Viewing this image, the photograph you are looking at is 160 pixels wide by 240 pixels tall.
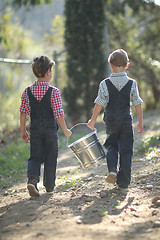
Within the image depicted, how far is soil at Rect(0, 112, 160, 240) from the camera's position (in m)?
2.67

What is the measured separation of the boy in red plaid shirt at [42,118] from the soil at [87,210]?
0.31m

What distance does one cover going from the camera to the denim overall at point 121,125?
12.4 ft

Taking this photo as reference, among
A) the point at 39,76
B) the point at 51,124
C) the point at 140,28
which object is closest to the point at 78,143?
the point at 51,124

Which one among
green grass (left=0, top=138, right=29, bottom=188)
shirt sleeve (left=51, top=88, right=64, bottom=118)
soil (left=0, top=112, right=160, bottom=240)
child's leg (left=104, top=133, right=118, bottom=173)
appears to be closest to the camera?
soil (left=0, top=112, right=160, bottom=240)

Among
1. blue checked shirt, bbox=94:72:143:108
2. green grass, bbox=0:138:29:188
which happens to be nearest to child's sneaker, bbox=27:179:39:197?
blue checked shirt, bbox=94:72:143:108

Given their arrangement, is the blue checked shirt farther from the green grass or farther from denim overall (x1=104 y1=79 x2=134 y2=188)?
the green grass

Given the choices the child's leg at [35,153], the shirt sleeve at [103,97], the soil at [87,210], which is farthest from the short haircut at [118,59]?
the soil at [87,210]

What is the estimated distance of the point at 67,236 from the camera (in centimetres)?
256

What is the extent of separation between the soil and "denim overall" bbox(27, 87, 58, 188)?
0.92ft

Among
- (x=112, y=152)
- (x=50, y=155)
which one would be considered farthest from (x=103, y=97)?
(x=50, y=155)

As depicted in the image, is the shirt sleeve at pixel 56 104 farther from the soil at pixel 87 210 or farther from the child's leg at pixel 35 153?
the soil at pixel 87 210

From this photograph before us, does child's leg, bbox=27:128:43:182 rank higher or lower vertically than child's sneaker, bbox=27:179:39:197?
higher

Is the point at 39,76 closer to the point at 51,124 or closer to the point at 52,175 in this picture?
the point at 51,124

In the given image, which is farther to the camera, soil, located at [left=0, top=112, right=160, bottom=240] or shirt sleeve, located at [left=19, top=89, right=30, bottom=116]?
shirt sleeve, located at [left=19, top=89, right=30, bottom=116]
